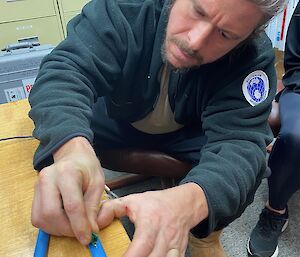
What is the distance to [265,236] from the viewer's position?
120 centimetres

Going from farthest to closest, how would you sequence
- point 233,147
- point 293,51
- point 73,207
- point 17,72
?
point 17,72 → point 293,51 → point 233,147 → point 73,207

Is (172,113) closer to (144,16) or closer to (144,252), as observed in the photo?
(144,16)

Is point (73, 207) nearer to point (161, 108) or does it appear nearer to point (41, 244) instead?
point (41, 244)

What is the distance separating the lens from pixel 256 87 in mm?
818

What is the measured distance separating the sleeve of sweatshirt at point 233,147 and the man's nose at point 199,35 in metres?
0.12

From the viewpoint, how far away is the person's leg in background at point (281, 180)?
107 cm

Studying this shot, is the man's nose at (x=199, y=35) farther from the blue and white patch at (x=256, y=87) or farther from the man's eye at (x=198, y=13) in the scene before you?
the blue and white patch at (x=256, y=87)

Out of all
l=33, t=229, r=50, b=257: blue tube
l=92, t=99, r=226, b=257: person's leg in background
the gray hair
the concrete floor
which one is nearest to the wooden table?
l=33, t=229, r=50, b=257: blue tube

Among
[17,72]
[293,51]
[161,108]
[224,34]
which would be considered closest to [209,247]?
[161,108]

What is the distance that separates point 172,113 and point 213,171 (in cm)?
40

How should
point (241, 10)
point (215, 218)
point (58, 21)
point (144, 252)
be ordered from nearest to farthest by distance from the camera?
1. point (144, 252)
2. point (215, 218)
3. point (241, 10)
4. point (58, 21)

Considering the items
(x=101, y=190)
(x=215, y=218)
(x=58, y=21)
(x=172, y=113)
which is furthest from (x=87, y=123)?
(x=58, y=21)

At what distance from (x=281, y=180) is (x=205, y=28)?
59 cm

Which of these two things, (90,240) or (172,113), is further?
(172,113)
